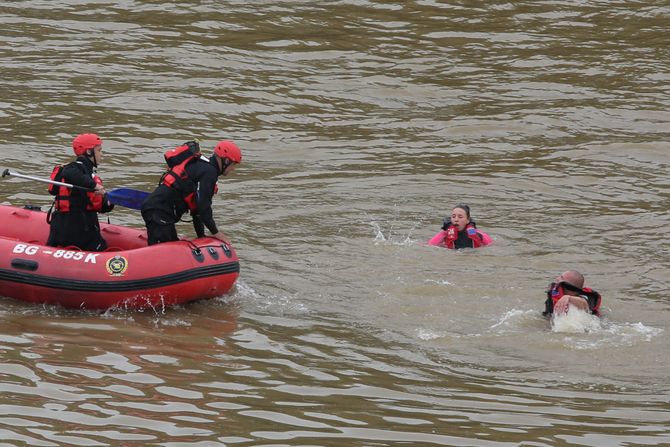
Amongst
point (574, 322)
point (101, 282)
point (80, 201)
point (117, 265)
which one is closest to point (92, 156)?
point (80, 201)

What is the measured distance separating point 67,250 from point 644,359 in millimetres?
4787

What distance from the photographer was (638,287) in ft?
37.8

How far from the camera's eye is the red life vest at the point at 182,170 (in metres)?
10.5

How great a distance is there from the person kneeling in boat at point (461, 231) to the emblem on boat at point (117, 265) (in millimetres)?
3681

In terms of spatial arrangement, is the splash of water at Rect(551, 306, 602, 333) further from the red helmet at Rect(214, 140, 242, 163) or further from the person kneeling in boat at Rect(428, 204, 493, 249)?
the red helmet at Rect(214, 140, 242, 163)

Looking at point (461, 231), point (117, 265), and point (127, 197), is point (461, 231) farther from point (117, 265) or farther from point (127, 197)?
point (117, 265)

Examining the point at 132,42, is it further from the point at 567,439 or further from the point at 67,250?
the point at 567,439

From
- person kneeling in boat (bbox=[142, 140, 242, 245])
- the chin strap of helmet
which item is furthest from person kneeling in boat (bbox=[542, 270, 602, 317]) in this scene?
the chin strap of helmet

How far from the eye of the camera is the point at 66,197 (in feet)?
35.3

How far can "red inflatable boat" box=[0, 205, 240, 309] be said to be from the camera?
10.3m

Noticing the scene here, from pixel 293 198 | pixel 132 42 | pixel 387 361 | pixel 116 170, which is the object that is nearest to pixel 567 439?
pixel 387 361

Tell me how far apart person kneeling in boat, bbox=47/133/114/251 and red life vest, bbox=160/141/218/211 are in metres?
0.60

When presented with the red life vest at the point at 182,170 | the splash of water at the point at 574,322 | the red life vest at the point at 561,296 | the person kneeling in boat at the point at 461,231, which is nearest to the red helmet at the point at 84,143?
the red life vest at the point at 182,170

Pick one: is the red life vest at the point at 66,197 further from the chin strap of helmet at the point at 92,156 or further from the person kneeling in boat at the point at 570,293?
the person kneeling in boat at the point at 570,293
